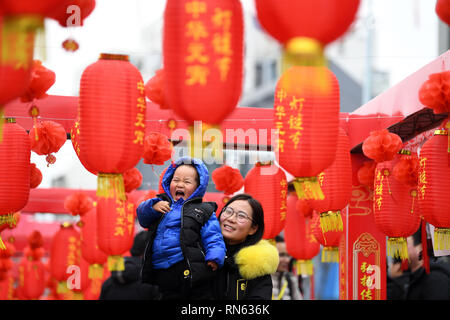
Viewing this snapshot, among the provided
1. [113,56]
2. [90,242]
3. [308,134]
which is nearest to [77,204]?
[90,242]

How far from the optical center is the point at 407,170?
6.57 metres

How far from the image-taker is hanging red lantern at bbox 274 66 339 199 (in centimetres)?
409

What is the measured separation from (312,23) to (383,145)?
346 cm

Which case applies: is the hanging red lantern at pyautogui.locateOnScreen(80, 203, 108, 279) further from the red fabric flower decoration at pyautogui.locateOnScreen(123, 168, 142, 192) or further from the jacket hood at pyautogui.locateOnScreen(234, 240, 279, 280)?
the jacket hood at pyautogui.locateOnScreen(234, 240, 279, 280)

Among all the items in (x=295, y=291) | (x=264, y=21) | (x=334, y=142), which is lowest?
(x=295, y=291)

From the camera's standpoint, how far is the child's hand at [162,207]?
14.7ft

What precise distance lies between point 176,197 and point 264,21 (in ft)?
5.67

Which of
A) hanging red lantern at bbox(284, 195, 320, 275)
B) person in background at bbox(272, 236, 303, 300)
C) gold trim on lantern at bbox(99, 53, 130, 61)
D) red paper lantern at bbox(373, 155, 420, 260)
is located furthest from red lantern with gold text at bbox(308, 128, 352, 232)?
person in background at bbox(272, 236, 303, 300)

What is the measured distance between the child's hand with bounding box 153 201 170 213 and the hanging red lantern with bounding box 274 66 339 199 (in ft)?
2.61

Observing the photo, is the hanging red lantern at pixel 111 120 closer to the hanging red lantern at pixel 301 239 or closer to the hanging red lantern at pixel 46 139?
the hanging red lantern at pixel 46 139

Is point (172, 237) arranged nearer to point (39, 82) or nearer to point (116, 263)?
point (116, 263)

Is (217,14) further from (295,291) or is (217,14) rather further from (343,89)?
(343,89)
